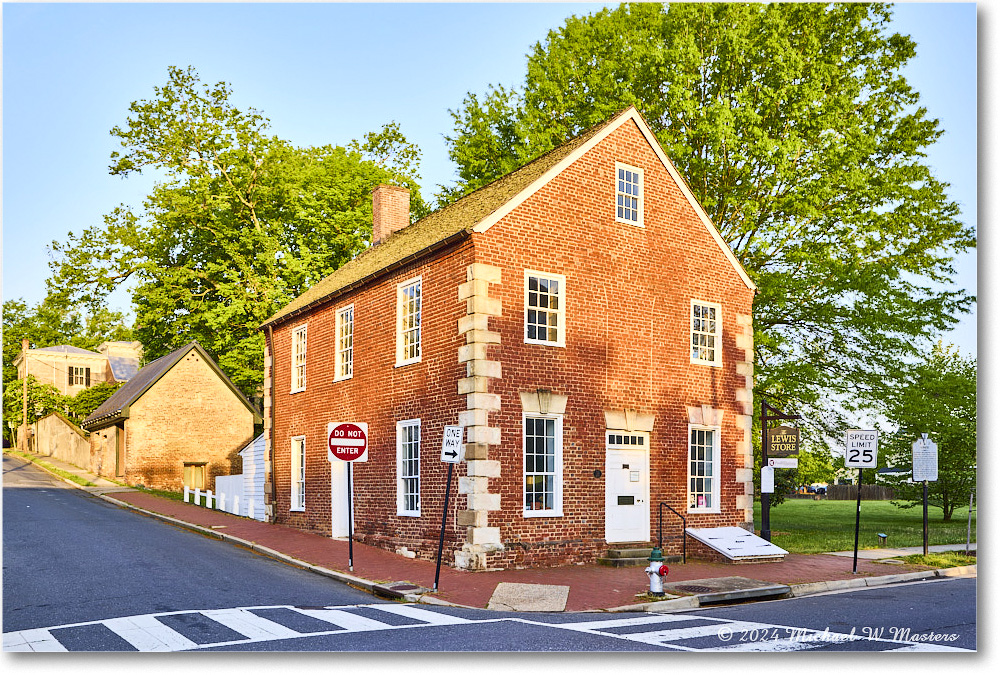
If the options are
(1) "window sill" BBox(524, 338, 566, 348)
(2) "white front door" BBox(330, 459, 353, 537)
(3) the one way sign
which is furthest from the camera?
(2) "white front door" BBox(330, 459, 353, 537)

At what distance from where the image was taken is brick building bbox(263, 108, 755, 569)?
58.7 ft

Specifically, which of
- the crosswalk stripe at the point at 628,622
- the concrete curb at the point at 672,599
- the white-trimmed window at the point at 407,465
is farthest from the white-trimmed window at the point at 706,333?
the crosswalk stripe at the point at 628,622

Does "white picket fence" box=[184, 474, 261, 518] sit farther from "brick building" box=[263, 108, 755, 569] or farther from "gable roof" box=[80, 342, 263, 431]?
"brick building" box=[263, 108, 755, 569]

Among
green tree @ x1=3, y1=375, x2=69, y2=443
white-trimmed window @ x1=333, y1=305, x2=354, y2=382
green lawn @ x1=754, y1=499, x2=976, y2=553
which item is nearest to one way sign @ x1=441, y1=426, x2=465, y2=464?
white-trimmed window @ x1=333, y1=305, x2=354, y2=382

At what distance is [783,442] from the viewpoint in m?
21.0

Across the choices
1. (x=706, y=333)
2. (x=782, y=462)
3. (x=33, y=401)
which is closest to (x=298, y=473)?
(x=706, y=333)

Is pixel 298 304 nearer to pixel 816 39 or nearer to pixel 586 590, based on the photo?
pixel 586 590

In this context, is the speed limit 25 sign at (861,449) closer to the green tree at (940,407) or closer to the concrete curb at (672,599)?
the concrete curb at (672,599)

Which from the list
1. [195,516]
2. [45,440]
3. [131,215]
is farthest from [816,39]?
[45,440]

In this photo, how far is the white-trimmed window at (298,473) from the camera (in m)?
25.7

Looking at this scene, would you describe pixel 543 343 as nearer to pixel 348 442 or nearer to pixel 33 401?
pixel 348 442

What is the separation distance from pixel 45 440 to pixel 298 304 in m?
34.0

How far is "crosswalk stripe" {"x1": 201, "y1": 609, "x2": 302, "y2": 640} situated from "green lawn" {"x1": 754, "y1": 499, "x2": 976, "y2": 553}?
1414 cm

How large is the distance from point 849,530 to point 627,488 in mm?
13433
